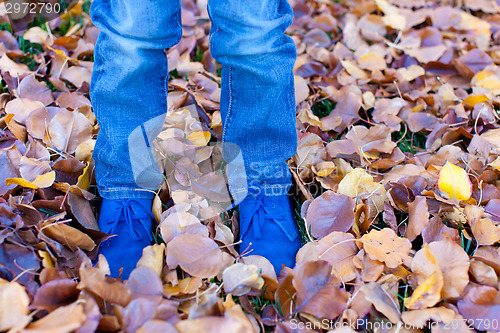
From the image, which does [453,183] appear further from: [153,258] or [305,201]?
[153,258]

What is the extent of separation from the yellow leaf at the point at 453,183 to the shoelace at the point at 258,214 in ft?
1.12

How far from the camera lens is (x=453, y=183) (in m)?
0.87

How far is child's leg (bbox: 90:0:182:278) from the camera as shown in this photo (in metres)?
0.76

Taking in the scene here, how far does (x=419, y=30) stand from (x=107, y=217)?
1.25 metres

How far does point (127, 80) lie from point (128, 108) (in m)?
0.07

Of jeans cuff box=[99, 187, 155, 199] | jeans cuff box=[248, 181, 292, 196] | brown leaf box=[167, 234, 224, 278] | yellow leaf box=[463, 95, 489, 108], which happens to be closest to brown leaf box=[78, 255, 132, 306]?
brown leaf box=[167, 234, 224, 278]

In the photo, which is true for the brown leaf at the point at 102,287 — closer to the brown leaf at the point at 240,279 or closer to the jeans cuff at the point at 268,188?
the brown leaf at the point at 240,279

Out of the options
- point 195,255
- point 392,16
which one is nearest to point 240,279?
point 195,255

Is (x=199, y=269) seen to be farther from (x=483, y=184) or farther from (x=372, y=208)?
(x=483, y=184)

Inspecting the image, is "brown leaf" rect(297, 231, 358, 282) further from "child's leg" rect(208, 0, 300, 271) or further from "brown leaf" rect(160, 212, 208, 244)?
"brown leaf" rect(160, 212, 208, 244)

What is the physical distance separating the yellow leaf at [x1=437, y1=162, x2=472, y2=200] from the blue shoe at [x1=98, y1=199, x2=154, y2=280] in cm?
62

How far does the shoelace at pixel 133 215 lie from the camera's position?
0.86m

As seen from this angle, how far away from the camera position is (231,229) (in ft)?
3.00

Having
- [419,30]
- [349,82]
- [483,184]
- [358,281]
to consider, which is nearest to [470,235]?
[483,184]
